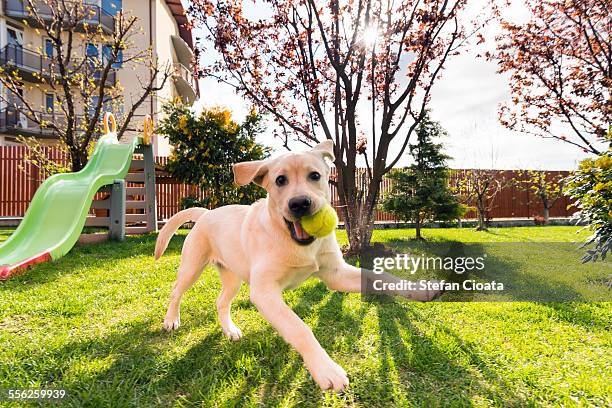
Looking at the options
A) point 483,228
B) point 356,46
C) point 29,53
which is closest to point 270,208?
point 356,46

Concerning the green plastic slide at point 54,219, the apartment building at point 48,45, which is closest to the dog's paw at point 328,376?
the green plastic slide at point 54,219

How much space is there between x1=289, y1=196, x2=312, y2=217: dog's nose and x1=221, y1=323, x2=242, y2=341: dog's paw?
138 centimetres

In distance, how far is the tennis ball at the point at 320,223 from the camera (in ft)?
6.48

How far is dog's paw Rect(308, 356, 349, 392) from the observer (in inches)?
62.4

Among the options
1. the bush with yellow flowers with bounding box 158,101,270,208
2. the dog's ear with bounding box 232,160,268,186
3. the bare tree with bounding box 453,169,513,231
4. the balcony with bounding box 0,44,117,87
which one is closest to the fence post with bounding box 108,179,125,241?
the bush with yellow flowers with bounding box 158,101,270,208

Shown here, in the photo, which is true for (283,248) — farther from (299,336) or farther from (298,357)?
(298,357)

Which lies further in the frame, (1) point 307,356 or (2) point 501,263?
(2) point 501,263

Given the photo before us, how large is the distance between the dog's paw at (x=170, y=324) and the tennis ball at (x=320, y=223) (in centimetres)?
172

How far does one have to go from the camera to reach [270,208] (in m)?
2.27

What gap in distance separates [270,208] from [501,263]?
5675 mm

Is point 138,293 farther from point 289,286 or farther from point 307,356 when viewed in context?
point 307,356

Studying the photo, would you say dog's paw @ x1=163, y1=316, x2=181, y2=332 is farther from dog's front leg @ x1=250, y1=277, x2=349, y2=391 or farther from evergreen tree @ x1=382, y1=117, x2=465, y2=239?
evergreen tree @ x1=382, y1=117, x2=465, y2=239

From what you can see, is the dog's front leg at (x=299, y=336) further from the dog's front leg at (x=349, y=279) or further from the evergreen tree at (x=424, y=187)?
the evergreen tree at (x=424, y=187)

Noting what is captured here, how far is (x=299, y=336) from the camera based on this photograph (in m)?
1.76
